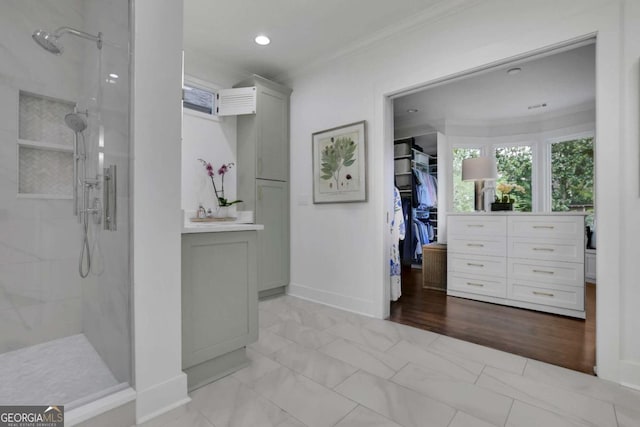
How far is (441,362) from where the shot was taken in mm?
1955

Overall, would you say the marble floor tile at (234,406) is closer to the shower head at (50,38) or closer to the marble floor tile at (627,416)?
the marble floor tile at (627,416)

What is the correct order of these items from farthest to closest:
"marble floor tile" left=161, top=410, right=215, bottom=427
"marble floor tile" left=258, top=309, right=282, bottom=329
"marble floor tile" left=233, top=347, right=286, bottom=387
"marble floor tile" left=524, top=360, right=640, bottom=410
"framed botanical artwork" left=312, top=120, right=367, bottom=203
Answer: "framed botanical artwork" left=312, top=120, right=367, bottom=203 < "marble floor tile" left=258, top=309, right=282, bottom=329 < "marble floor tile" left=233, top=347, right=286, bottom=387 < "marble floor tile" left=524, top=360, right=640, bottom=410 < "marble floor tile" left=161, top=410, right=215, bottom=427

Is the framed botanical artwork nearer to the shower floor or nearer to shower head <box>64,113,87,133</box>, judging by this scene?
shower head <box>64,113,87,133</box>

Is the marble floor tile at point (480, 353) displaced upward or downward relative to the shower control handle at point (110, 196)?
downward

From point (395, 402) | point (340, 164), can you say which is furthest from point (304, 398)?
point (340, 164)

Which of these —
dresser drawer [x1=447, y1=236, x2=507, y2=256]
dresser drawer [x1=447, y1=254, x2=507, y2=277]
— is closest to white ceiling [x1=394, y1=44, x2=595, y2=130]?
dresser drawer [x1=447, y1=236, x2=507, y2=256]

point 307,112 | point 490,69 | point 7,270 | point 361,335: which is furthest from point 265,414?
point 307,112

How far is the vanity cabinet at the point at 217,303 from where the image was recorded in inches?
64.5

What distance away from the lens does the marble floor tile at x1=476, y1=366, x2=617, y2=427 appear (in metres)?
1.42

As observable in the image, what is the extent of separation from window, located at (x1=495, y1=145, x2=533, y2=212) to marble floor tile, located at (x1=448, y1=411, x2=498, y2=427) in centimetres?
441

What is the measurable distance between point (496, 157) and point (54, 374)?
5990mm

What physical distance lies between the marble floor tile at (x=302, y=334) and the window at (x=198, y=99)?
2449 mm

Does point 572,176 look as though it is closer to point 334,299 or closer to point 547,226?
point 547,226

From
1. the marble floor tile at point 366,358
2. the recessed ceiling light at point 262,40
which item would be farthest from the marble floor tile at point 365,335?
the recessed ceiling light at point 262,40
